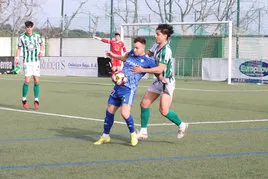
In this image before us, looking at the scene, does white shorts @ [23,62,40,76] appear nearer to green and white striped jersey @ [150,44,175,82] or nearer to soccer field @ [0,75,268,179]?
Answer: soccer field @ [0,75,268,179]

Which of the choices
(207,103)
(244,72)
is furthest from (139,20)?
(207,103)

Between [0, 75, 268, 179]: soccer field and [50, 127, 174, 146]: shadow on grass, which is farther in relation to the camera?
[50, 127, 174, 146]: shadow on grass

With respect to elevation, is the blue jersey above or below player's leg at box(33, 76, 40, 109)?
above

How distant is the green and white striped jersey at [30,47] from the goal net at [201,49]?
51.3ft

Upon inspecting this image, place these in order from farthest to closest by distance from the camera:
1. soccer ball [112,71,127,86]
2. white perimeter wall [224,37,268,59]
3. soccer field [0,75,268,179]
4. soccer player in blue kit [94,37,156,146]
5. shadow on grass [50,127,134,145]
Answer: white perimeter wall [224,37,268,59], shadow on grass [50,127,134,145], soccer player in blue kit [94,37,156,146], soccer ball [112,71,127,86], soccer field [0,75,268,179]

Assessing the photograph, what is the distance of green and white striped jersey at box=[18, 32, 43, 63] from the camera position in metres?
14.1

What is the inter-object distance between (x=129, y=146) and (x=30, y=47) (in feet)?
20.3

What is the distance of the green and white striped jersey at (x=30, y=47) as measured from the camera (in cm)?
1406

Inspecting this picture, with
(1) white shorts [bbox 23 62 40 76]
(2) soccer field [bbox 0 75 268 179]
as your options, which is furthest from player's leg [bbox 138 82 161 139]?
(1) white shorts [bbox 23 62 40 76]

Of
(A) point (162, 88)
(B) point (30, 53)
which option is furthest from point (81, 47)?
(A) point (162, 88)

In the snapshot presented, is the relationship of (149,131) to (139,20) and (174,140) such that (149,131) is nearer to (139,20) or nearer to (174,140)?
(174,140)

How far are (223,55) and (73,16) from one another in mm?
12836

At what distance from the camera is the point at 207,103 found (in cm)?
1603

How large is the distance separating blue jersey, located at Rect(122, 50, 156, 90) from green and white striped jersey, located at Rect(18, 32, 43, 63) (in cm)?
572
